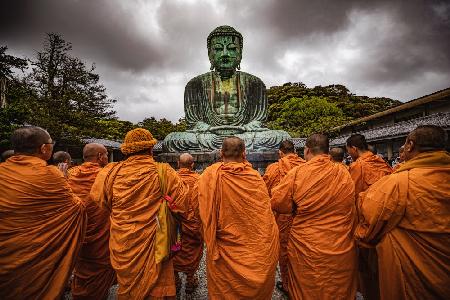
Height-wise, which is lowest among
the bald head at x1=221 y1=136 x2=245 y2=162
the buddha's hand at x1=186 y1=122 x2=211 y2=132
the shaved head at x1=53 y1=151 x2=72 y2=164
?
the shaved head at x1=53 y1=151 x2=72 y2=164

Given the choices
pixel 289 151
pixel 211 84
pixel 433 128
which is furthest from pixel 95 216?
pixel 211 84

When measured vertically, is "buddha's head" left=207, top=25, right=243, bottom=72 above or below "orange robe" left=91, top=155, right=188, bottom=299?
above

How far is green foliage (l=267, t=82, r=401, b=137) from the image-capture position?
30734 millimetres

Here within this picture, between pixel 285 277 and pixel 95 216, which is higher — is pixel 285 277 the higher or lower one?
the lower one

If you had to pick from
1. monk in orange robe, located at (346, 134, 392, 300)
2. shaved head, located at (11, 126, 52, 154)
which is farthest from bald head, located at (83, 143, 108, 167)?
monk in orange robe, located at (346, 134, 392, 300)

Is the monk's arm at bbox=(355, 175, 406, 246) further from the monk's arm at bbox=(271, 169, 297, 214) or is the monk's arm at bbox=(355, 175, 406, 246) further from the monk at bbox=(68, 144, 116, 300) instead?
the monk at bbox=(68, 144, 116, 300)

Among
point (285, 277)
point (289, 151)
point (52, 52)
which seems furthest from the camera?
point (52, 52)

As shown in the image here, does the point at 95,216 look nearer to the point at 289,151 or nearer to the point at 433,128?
the point at 289,151

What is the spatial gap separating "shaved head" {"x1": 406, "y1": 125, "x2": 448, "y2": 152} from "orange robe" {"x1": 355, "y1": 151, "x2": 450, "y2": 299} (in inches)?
2.7

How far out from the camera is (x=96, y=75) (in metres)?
23.5

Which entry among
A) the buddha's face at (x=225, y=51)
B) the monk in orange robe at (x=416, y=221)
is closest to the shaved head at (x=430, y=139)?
the monk in orange robe at (x=416, y=221)

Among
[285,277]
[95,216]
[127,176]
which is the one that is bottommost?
[285,277]

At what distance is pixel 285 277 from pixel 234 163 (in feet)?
6.32

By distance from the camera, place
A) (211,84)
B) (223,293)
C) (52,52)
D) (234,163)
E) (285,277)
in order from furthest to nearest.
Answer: (52,52)
(211,84)
(285,277)
(234,163)
(223,293)
